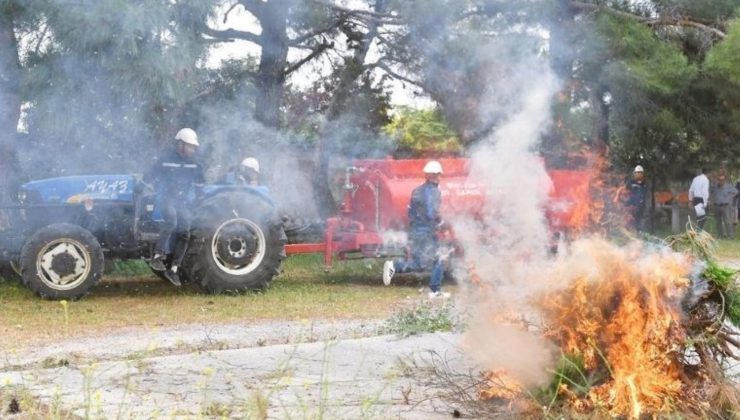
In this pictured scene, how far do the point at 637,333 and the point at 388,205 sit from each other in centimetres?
781

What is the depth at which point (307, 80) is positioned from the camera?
1370 centimetres

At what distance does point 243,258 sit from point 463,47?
141 inches

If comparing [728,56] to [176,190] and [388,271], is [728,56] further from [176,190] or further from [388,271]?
[176,190]

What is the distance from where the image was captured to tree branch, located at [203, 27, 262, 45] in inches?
436

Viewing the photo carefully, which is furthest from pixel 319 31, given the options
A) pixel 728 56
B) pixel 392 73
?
pixel 728 56

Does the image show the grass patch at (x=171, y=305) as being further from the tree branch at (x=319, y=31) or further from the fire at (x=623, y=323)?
the fire at (x=623, y=323)

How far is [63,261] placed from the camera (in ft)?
33.9

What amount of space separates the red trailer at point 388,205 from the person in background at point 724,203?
34.7 ft

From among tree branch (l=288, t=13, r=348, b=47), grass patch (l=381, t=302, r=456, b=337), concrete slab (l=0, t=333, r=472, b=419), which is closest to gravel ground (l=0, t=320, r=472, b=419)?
concrete slab (l=0, t=333, r=472, b=419)

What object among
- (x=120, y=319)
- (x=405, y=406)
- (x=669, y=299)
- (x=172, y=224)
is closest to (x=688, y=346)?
(x=669, y=299)

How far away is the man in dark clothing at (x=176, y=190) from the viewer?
34.3 ft

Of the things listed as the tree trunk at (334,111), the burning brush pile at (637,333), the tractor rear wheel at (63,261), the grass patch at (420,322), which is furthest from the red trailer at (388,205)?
the burning brush pile at (637,333)

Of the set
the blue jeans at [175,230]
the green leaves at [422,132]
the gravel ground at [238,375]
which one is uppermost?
the green leaves at [422,132]

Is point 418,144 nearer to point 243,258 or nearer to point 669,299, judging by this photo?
point 243,258
